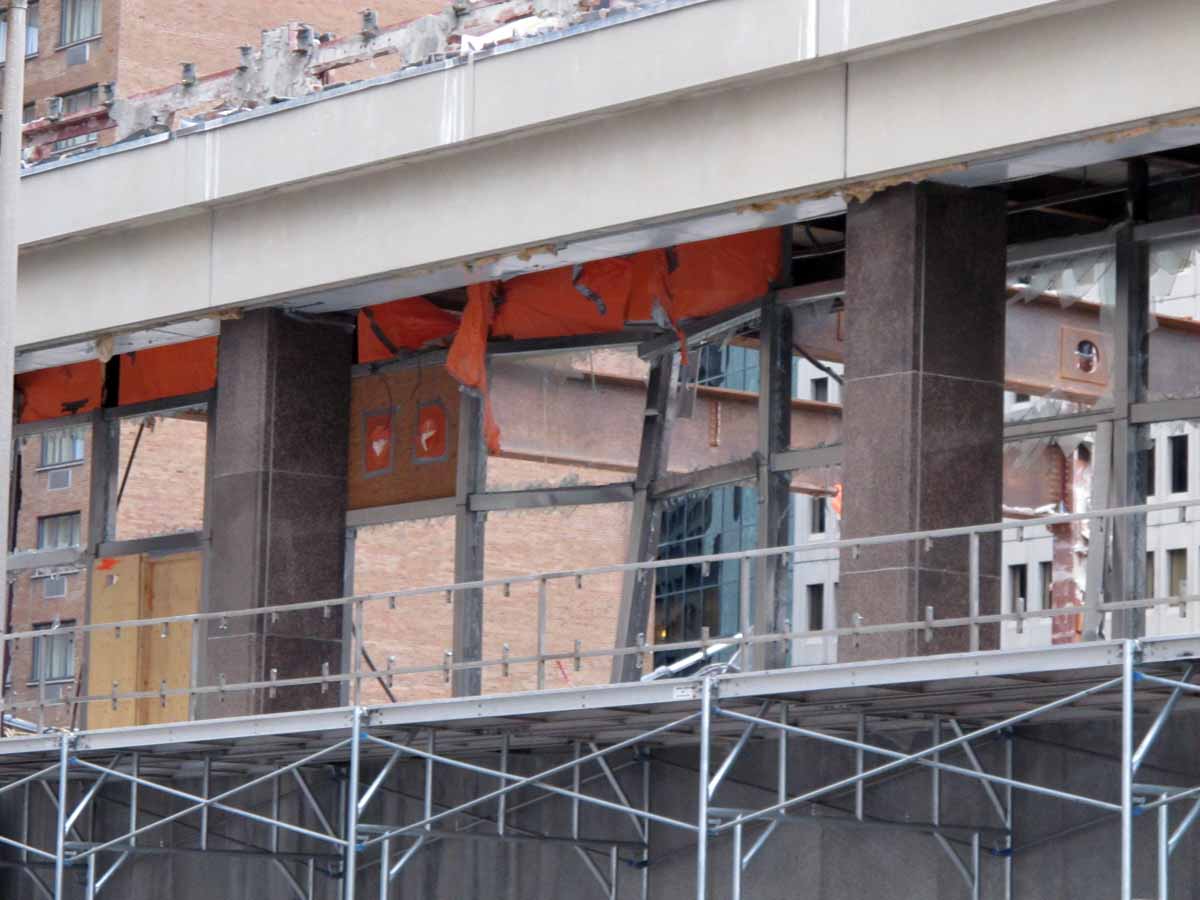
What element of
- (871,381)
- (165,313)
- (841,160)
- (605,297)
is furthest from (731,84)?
(165,313)

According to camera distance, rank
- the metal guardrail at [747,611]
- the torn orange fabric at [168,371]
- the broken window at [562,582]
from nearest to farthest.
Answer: the metal guardrail at [747,611]
the broken window at [562,582]
the torn orange fabric at [168,371]

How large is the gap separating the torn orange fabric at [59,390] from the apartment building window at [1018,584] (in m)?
12.5

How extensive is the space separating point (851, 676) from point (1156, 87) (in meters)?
4.61

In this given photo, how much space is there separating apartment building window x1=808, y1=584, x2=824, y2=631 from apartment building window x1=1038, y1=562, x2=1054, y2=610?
2.13 m

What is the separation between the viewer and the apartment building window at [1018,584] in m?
21.1

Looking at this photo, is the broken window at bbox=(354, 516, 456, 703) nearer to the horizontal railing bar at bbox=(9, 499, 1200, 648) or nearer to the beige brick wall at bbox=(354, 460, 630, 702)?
the beige brick wall at bbox=(354, 460, 630, 702)

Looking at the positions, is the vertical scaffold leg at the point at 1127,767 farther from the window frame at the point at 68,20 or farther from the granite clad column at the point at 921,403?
the window frame at the point at 68,20

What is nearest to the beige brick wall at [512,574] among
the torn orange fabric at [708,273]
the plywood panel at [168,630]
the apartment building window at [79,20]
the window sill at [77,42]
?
the plywood panel at [168,630]

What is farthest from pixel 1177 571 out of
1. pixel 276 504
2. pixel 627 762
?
pixel 276 504

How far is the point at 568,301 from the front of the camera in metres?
25.6

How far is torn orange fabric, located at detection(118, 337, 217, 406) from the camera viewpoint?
29.0 metres

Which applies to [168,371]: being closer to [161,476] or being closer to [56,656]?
[161,476]

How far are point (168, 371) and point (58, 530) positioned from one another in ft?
87.2

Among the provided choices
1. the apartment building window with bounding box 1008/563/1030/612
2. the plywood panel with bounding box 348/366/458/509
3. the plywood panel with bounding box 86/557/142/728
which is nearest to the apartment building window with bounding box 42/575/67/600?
the plywood panel with bounding box 86/557/142/728
